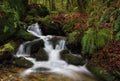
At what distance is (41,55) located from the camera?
35.0ft

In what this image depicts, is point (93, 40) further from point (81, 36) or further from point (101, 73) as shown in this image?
point (101, 73)

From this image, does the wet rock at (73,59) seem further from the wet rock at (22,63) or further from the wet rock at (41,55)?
the wet rock at (22,63)

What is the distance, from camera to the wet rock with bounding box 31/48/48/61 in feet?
34.3

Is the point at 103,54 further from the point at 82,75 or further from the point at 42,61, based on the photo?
the point at 42,61

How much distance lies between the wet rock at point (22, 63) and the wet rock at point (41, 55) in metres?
0.68

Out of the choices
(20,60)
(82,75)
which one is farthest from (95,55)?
(20,60)

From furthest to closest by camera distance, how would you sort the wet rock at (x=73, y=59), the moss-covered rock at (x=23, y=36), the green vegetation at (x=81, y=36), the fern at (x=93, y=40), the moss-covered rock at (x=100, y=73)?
the moss-covered rock at (x=23, y=36) → the wet rock at (x=73, y=59) → the fern at (x=93, y=40) → the green vegetation at (x=81, y=36) → the moss-covered rock at (x=100, y=73)

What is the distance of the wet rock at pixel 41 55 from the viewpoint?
10445mm

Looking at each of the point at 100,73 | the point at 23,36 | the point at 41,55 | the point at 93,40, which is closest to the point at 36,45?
the point at 41,55

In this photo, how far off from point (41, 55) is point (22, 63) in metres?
1.31

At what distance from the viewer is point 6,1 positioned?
11.6 metres

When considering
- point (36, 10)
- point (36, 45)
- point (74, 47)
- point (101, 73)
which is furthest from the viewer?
point (36, 10)

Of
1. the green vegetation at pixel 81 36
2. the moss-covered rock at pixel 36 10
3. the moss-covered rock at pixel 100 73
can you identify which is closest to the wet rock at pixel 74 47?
the green vegetation at pixel 81 36

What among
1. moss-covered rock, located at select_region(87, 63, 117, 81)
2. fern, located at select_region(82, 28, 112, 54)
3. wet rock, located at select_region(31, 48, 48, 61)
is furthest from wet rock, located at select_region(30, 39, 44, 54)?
moss-covered rock, located at select_region(87, 63, 117, 81)
